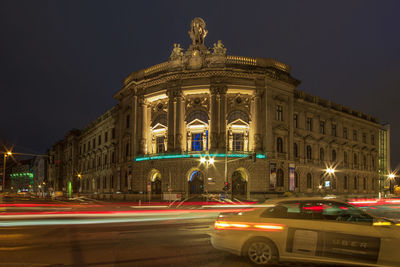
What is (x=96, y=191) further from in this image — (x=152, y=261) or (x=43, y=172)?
(x=43, y=172)

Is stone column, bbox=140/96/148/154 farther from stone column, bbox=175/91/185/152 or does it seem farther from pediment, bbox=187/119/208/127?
pediment, bbox=187/119/208/127

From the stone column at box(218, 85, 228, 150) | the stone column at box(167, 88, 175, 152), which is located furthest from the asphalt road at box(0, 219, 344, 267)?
the stone column at box(167, 88, 175, 152)

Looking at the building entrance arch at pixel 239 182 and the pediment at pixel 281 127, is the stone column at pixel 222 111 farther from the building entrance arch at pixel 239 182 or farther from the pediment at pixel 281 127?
the pediment at pixel 281 127

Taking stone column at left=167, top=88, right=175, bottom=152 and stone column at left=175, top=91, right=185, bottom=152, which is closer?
stone column at left=175, top=91, right=185, bottom=152

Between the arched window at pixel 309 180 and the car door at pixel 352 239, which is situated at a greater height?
the car door at pixel 352 239

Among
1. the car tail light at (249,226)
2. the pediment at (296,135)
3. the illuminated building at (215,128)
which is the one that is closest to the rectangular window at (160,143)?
the illuminated building at (215,128)

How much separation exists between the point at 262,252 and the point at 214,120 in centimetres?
3687

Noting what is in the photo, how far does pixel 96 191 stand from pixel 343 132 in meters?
48.7

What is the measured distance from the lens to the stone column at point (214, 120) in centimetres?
4406

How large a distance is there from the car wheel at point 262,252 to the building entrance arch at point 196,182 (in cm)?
3712

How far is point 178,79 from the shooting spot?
45875 mm

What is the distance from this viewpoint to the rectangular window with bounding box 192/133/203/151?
4616cm

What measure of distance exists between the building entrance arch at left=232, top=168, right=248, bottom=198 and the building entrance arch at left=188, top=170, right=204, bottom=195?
4042 millimetres

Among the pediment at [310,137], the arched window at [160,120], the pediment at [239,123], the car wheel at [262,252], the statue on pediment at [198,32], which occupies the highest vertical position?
the statue on pediment at [198,32]
